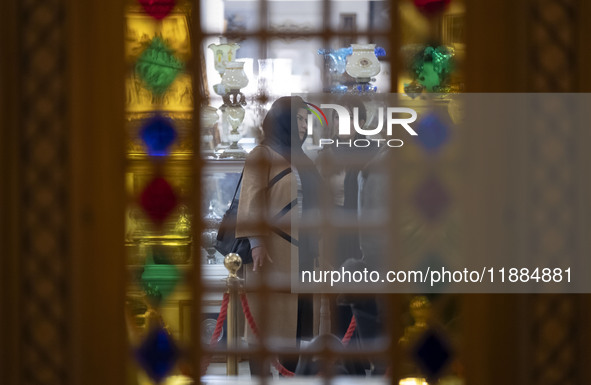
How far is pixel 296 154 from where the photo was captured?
236 centimetres

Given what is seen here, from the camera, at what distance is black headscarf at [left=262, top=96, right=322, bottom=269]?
234 cm

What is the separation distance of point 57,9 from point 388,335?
161 centimetres

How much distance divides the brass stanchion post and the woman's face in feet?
1.69

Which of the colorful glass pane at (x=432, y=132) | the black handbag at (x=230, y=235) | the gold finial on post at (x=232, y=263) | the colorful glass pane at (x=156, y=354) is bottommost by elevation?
the colorful glass pane at (x=156, y=354)

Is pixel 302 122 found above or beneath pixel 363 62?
beneath

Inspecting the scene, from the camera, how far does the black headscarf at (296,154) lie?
2.34 meters

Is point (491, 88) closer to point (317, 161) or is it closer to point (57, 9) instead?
point (317, 161)

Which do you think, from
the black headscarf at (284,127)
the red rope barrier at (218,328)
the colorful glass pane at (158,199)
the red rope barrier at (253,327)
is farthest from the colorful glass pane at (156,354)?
the black headscarf at (284,127)

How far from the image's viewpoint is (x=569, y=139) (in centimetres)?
210

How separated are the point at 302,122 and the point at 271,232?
0.43 meters

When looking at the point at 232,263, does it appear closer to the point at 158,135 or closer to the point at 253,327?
the point at 253,327

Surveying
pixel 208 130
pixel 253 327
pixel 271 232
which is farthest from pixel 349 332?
pixel 208 130

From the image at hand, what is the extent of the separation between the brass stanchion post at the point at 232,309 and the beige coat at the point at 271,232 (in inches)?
1.8

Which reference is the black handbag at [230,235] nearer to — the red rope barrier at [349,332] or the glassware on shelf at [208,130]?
the glassware on shelf at [208,130]
